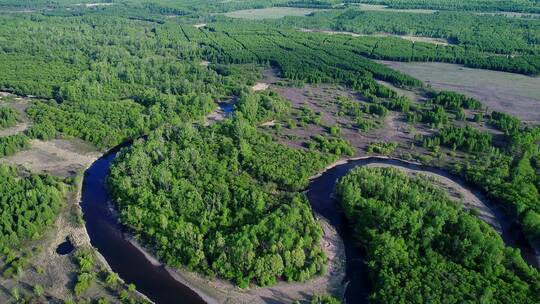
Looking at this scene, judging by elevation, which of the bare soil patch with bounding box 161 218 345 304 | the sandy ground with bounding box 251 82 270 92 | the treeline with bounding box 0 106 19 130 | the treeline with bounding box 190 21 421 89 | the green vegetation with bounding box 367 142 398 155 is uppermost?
the treeline with bounding box 190 21 421 89

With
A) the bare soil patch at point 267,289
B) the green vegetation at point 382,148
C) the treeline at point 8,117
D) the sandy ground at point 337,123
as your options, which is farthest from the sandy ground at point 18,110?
the green vegetation at point 382,148

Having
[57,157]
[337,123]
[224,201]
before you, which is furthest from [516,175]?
[57,157]

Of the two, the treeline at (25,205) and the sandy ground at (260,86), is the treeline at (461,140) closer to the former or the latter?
the sandy ground at (260,86)

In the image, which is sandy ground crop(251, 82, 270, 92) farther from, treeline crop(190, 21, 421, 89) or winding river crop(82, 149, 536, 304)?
winding river crop(82, 149, 536, 304)

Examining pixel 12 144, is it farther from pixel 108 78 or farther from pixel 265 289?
pixel 265 289

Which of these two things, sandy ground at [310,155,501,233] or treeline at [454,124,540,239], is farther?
sandy ground at [310,155,501,233]

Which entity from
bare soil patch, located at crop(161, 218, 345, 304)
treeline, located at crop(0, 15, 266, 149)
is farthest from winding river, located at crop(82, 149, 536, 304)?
treeline, located at crop(0, 15, 266, 149)

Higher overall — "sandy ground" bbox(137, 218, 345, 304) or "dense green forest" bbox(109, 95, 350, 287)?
"dense green forest" bbox(109, 95, 350, 287)
